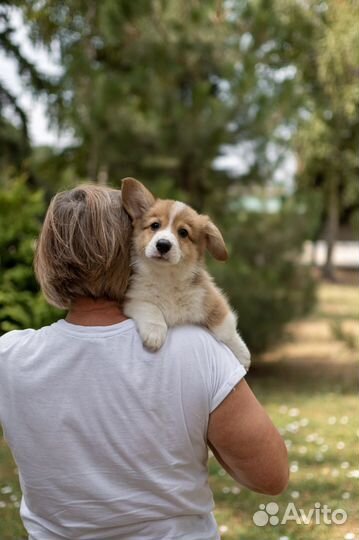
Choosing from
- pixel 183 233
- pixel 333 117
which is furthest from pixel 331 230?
pixel 183 233

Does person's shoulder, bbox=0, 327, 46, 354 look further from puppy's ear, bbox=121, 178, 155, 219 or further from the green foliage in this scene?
the green foliage

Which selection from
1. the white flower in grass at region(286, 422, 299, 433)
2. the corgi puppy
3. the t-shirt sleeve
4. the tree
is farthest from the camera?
the tree

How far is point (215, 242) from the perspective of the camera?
2553mm

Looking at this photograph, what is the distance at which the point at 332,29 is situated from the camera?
14258 mm

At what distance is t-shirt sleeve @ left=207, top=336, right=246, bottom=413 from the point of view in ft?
5.83

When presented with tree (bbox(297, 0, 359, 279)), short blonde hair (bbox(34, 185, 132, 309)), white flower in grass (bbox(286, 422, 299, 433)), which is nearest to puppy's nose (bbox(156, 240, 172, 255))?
short blonde hair (bbox(34, 185, 132, 309))

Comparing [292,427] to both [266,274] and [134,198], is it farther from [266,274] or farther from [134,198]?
[134,198]

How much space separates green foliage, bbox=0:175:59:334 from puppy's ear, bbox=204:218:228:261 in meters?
3.09

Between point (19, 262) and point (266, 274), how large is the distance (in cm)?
418

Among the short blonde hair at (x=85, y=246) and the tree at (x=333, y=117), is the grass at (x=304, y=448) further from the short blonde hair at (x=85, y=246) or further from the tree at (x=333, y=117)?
the tree at (x=333, y=117)

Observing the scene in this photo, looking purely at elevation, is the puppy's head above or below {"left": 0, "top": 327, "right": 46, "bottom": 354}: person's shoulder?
above

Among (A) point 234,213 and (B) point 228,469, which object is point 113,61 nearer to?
(A) point 234,213

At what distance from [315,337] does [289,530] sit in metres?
10.2

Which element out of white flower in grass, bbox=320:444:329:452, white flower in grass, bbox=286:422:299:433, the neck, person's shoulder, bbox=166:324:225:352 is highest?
the neck
